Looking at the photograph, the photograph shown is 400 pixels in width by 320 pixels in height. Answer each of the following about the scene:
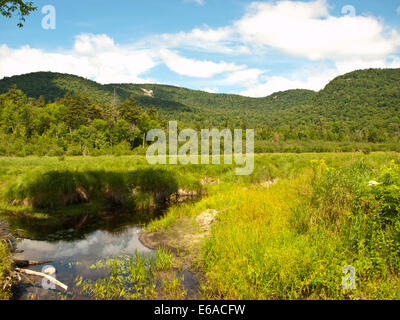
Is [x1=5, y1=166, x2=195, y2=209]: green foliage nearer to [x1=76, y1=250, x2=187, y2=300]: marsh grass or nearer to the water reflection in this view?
the water reflection

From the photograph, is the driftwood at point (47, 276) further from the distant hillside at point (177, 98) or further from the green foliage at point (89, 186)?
the distant hillside at point (177, 98)

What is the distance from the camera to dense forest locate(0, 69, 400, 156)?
54.8 meters

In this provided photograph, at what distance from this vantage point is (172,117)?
390ft

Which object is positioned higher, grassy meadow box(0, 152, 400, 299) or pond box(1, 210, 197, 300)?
grassy meadow box(0, 152, 400, 299)

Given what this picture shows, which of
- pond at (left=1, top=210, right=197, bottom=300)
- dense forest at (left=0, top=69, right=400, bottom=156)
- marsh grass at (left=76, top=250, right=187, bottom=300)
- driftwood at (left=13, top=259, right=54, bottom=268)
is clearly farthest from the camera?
dense forest at (left=0, top=69, right=400, bottom=156)

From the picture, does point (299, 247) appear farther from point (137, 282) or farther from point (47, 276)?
point (47, 276)

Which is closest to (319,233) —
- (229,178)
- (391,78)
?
(229,178)

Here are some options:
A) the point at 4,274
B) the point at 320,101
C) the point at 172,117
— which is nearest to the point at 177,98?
the point at 172,117

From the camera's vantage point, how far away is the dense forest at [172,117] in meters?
54.8

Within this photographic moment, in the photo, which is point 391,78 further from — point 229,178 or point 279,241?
point 279,241

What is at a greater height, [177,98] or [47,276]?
[177,98]

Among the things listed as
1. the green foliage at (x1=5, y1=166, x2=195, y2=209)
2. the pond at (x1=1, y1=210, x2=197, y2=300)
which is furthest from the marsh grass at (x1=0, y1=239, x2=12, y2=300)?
the green foliage at (x1=5, y1=166, x2=195, y2=209)

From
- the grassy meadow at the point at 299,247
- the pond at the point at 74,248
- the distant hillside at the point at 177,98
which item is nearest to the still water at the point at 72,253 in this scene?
the pond at the point at 74,248
